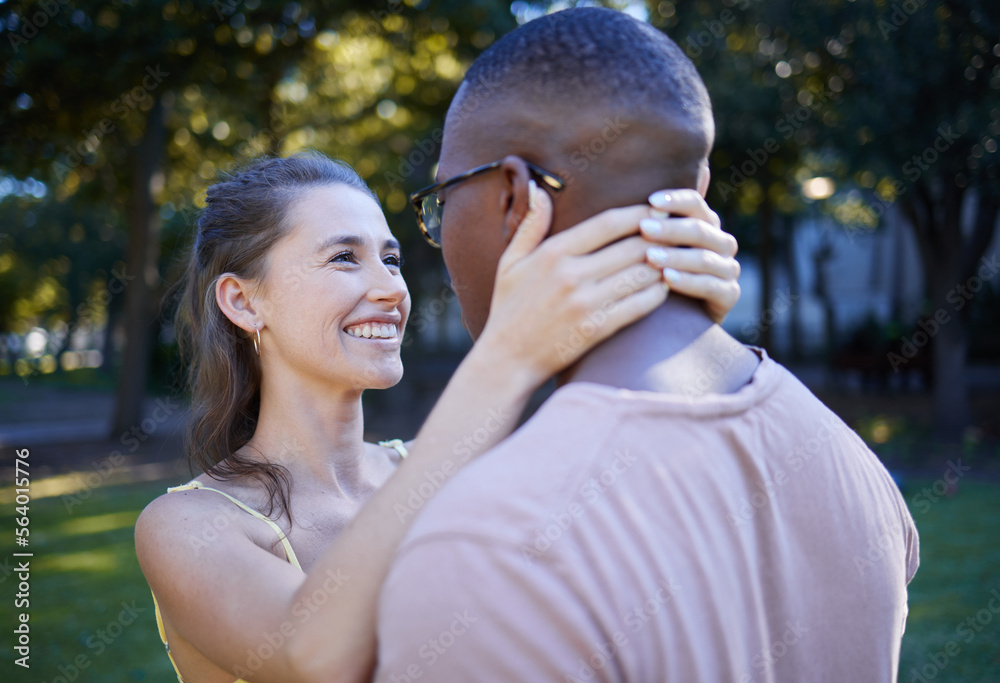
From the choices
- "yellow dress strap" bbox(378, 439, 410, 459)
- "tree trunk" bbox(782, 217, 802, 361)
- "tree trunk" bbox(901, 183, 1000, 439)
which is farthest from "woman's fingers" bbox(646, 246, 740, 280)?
"tree trunk" bbox(782, 217, 802, 361)

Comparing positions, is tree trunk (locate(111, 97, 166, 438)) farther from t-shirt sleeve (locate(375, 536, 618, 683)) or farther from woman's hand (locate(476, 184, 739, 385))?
t-shirt sleeve (locate(375, 536, 618, 683))

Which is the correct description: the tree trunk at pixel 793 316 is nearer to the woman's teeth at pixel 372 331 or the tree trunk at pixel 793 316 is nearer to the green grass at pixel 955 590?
the green grass at pixel 955 590

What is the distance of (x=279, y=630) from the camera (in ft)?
5.32

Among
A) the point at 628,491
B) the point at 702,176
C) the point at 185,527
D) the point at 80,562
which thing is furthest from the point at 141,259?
the point at 628,491

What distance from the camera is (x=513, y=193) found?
1.34 m

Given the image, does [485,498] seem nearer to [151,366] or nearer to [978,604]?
[978,604]

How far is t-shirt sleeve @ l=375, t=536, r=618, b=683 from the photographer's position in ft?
3.41

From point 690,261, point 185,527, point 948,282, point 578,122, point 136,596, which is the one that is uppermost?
point 578,122

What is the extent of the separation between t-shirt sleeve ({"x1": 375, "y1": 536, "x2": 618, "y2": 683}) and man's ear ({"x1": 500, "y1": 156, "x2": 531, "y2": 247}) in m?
0.59

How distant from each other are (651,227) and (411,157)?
14946 millimetres

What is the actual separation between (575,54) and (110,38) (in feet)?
39.8

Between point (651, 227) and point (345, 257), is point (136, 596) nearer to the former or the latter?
point (345, 257)

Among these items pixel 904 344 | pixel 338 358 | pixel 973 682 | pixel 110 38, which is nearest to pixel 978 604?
pixel 973 682

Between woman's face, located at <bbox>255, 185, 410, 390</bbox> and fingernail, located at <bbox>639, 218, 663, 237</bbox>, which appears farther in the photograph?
woman's face, located at <bbox>255, 185, 410, 390</bbox>
